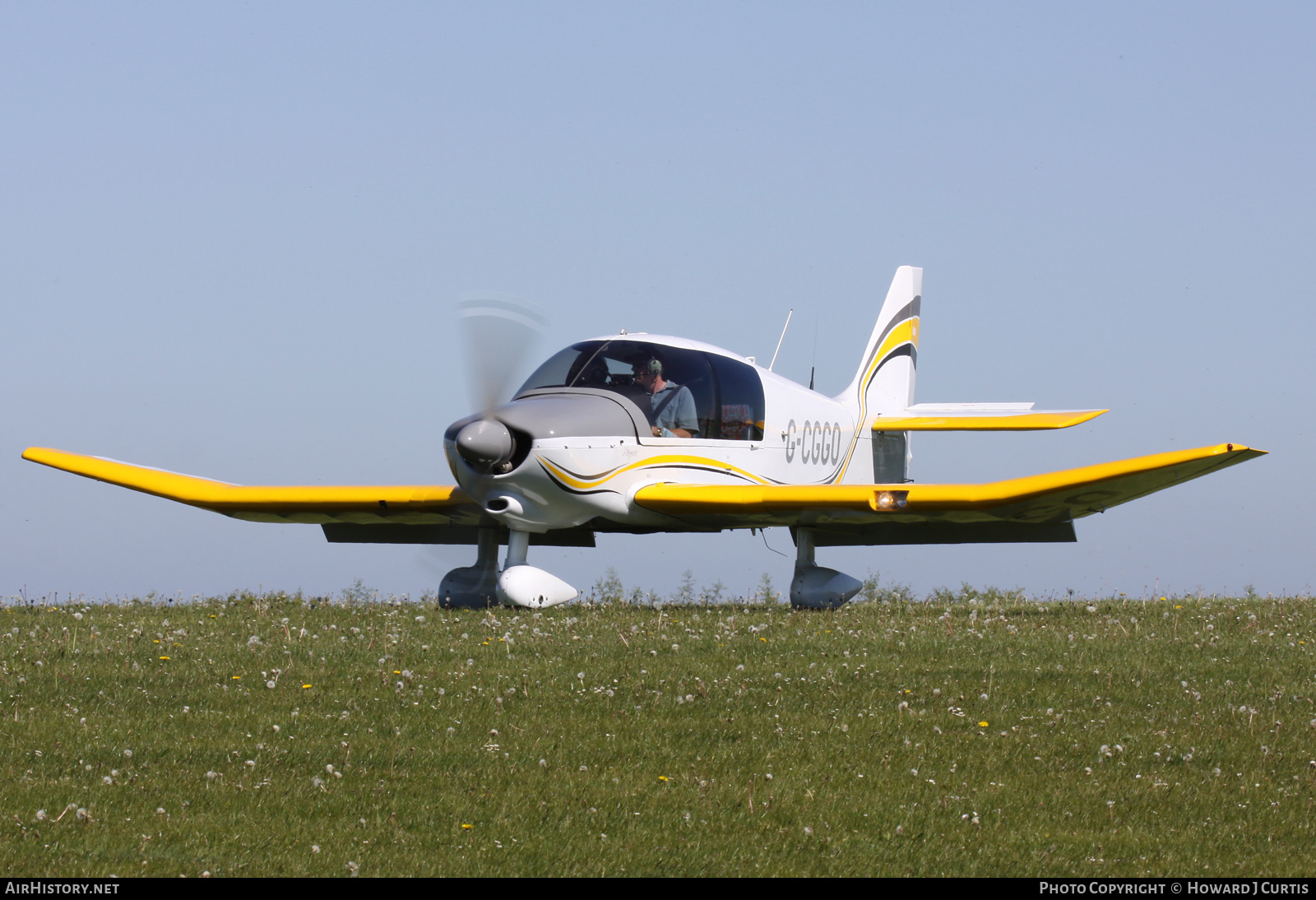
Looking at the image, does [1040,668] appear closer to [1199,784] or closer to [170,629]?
[1199,784]

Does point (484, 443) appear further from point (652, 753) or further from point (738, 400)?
point (652, 753)

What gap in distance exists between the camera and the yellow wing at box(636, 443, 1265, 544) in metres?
13.9

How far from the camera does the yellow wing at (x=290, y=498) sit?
16875 mm

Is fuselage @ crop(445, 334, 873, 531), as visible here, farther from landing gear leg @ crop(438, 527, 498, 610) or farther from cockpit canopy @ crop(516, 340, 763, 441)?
landing gear leg @ crop(438, 527, 498, 610)

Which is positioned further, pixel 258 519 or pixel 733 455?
pixel 258 519

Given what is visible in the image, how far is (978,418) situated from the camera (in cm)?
1941

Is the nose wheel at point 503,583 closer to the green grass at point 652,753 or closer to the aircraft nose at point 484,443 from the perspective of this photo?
the aircraft nose at point 484,443

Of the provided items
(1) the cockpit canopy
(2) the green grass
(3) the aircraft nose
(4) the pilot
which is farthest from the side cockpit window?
(2) the green grass

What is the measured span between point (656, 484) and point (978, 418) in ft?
21.0

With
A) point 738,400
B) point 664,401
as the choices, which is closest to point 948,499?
point 738,400

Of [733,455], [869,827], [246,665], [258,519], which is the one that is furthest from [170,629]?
[869,827]

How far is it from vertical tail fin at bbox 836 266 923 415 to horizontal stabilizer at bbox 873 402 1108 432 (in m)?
0.35

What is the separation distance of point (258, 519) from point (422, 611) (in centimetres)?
487

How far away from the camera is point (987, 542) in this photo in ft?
54.9
